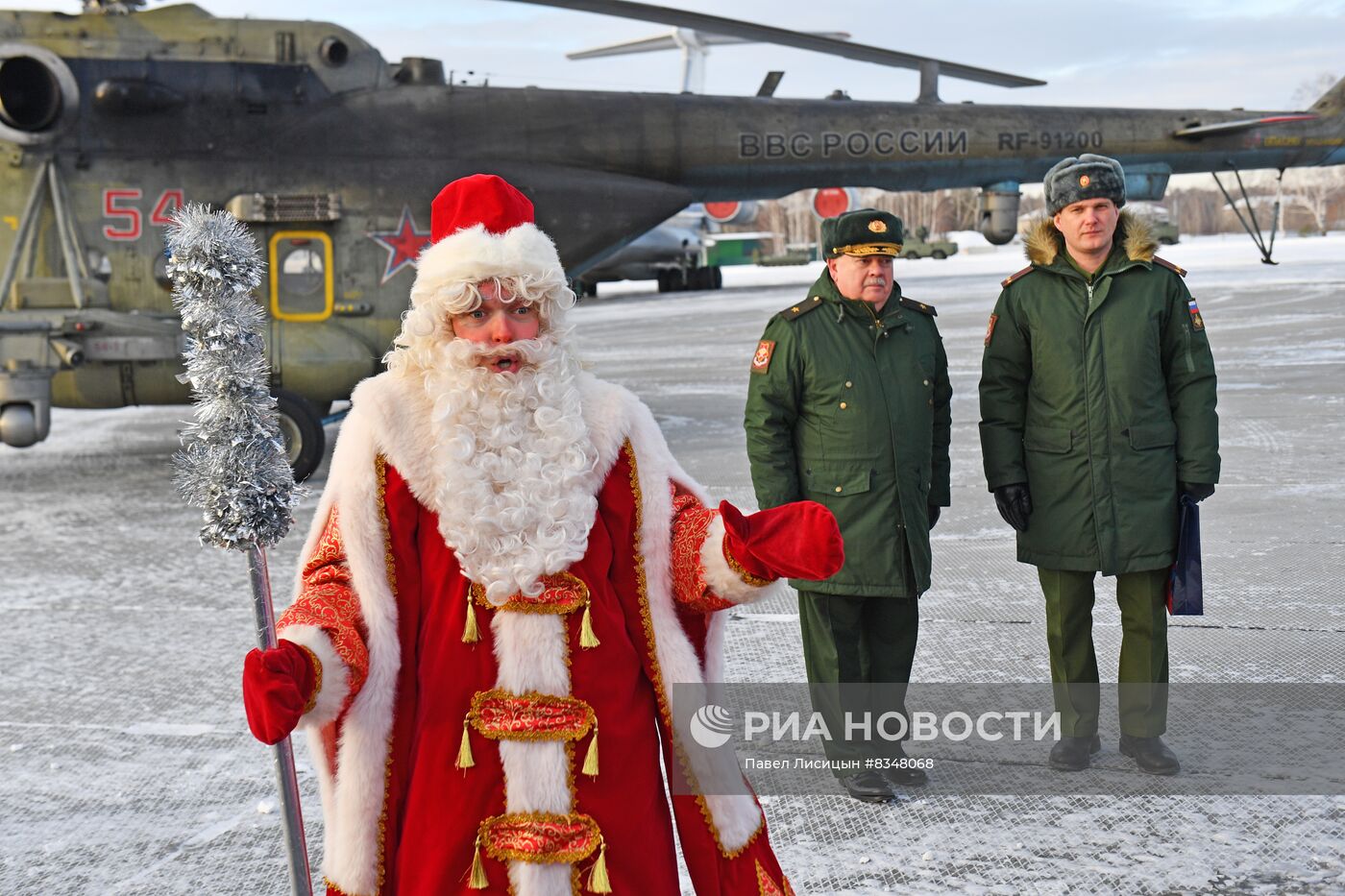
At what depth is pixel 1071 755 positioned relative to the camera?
361cm

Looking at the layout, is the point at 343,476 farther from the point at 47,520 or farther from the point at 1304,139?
the point at 1304,139

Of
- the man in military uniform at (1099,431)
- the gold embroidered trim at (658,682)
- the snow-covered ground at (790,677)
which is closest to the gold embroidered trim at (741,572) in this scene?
the gold embroidered trim at (658,682)

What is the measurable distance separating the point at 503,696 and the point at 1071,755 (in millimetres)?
2181

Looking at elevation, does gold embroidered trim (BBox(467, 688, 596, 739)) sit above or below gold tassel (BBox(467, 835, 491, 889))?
above

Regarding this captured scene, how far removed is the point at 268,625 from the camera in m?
2.00

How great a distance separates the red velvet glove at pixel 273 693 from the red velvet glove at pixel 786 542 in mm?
659

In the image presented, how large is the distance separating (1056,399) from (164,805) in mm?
2724

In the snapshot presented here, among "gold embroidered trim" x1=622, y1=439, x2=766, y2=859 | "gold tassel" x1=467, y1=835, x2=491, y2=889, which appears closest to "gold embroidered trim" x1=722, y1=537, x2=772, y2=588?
"gold embroidered trim" x1=622, y1=439, x2=766, y2=859

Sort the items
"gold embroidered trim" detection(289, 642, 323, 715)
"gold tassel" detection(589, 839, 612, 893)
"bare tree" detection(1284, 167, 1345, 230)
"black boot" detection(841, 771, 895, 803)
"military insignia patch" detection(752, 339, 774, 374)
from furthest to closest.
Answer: "bare tree" detection(1284, 167, 1345, 230) → "military insignia patch" detection(752, 339, 774, 374) → "black boot" detection(841, 771, 895, 803) → "gold tassel" detection(589, 839, 612, 893) → "gold embroidered trim" detection(289, 642, 323, 715)

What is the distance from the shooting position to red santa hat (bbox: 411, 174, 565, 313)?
2.10m

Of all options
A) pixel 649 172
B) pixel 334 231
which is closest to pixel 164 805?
pixel 334 231

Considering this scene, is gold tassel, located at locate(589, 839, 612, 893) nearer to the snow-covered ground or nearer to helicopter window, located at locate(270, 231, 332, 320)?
the snow-covered ground

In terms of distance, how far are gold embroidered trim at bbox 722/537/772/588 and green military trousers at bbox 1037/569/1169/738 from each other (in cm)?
195

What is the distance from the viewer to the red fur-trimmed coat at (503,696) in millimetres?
1966
